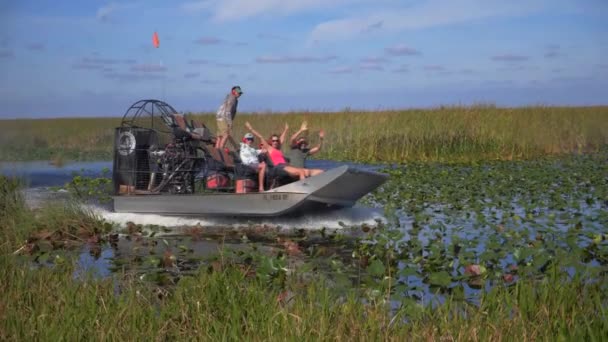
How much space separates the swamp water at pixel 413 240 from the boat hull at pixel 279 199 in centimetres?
26

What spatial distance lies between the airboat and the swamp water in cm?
32

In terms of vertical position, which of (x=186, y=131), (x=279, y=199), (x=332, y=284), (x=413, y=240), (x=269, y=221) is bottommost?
(x=269, y=221)

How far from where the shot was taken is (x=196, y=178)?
12.3m

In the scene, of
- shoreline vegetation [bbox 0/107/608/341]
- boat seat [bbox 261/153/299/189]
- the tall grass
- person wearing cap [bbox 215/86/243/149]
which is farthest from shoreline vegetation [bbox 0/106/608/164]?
the tall grass

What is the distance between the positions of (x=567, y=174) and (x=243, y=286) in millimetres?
13354

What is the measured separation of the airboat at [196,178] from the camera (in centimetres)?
1138

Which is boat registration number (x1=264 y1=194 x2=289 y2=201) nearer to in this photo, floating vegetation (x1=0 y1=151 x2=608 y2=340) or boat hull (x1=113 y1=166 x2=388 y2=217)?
boat hull (x1=113 y1=166 x2=388 y2=217)

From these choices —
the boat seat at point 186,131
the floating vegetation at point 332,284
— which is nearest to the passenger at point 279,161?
the boat seat at point 186,131

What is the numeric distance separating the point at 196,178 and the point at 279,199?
5.31 ft

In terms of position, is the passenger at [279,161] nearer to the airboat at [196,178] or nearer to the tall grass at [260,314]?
the airboat at [196,178]

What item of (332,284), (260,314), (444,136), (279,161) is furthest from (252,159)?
(444,136)

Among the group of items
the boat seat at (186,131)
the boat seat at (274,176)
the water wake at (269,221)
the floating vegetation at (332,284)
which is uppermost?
the boat seat at (186,131)

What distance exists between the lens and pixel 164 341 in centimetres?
526

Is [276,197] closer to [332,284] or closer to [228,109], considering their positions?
[228,109]
